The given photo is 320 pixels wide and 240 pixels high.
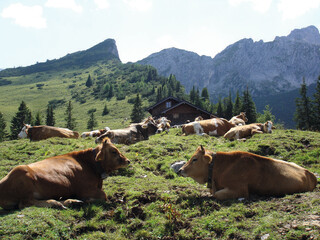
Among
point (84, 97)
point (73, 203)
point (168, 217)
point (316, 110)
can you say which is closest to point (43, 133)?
point (73, 203)

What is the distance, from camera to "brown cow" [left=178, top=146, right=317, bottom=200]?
7266mm

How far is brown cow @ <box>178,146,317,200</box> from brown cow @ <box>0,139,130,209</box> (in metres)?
2.38

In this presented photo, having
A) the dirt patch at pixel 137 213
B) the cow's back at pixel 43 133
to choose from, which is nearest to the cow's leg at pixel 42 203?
the dirt patch at pixel 137 213

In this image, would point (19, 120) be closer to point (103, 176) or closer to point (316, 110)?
point (103, 176)

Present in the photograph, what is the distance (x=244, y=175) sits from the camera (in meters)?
7.37

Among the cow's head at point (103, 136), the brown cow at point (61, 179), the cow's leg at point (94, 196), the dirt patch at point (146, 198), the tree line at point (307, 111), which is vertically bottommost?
the tree line at point (307, 111)

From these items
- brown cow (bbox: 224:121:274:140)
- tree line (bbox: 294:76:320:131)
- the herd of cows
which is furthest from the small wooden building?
the herd of cows

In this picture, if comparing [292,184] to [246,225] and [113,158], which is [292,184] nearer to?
[246,225]

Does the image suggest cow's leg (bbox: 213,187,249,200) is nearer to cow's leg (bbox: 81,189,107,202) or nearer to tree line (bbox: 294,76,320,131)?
cow's leg (bbox: 81,189,107,202)

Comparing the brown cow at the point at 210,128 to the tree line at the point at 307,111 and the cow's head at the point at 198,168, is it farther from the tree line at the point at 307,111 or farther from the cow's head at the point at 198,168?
the tree line at the point at 307,111

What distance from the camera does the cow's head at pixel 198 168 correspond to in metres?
7.87

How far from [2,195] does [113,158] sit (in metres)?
2.88

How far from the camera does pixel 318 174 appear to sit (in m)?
9.11

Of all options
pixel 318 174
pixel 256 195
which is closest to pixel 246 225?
pixel 256 195
